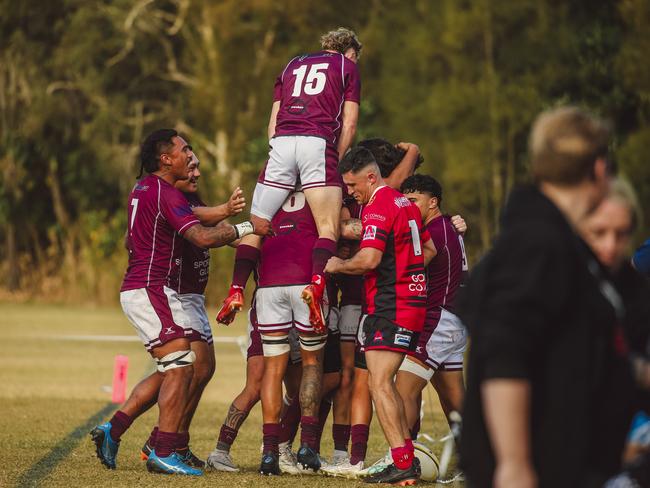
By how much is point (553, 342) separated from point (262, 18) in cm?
3687

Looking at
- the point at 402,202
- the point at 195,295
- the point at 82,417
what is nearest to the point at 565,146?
the point at 402,202

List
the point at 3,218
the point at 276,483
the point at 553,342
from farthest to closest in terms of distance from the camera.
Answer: the point at 3,218, the point at 276,483, the point at 553,342

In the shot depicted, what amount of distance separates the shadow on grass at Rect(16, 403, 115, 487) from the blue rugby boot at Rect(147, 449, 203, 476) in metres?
0.69

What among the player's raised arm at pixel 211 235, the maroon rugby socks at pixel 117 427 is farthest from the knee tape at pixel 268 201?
the maroon rugby socks at pixel 117 427

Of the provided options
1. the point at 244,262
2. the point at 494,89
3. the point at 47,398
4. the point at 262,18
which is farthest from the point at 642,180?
the point at 244,262

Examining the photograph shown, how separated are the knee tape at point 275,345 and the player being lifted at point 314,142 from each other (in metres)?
0.31

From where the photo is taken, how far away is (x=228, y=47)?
39781 mm

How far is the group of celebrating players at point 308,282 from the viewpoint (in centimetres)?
809

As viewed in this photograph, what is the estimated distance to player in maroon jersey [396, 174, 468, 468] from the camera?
838 centimetres

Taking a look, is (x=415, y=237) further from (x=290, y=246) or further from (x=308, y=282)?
(x=290, y=246)

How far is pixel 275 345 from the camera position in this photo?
28.1 ft

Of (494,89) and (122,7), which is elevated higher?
(122,7)

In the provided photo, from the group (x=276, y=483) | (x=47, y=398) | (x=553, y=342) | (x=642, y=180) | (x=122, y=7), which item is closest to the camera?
(x=553, y=342)

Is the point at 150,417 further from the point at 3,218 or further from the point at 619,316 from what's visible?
the point at 3,218
